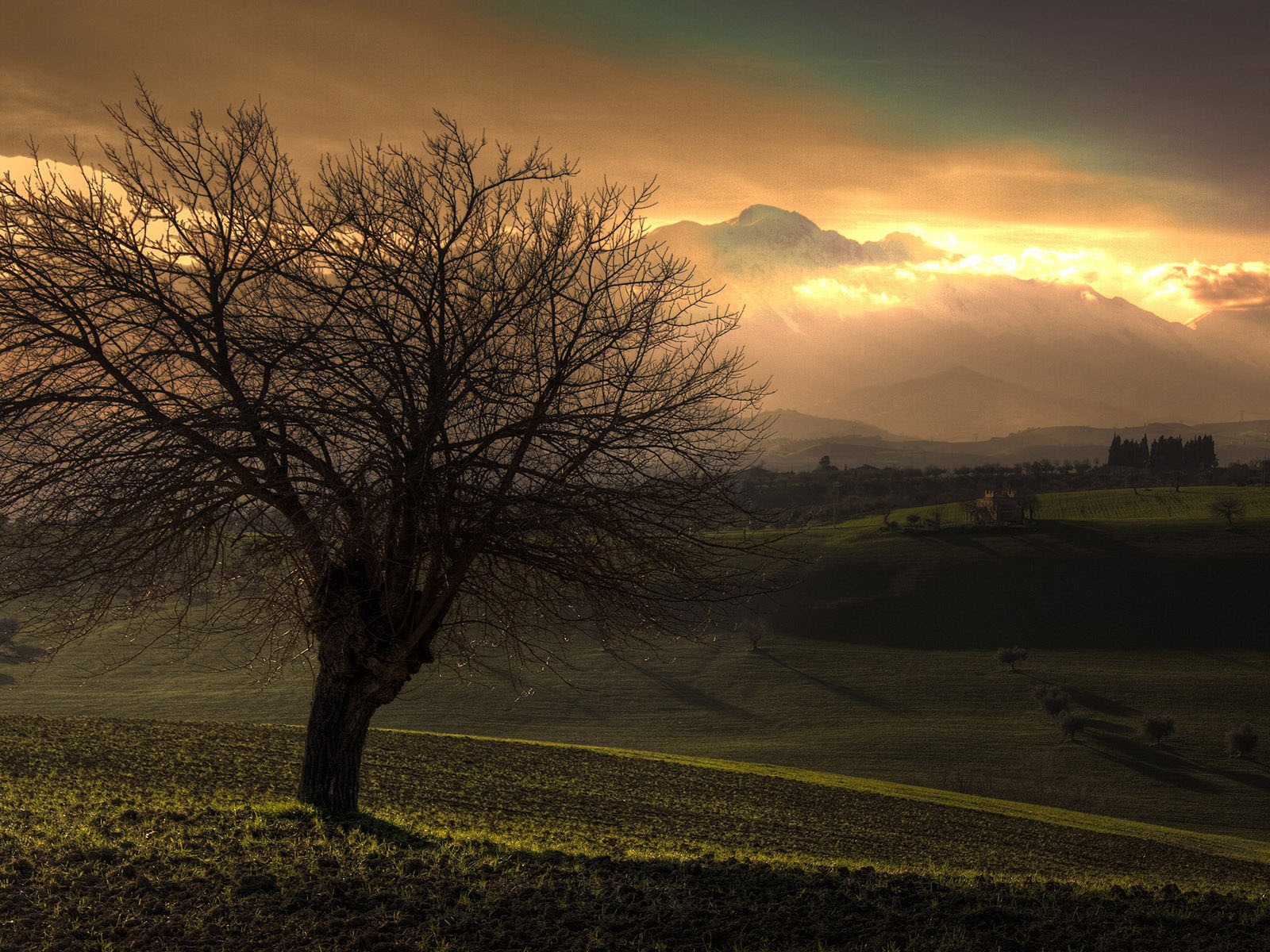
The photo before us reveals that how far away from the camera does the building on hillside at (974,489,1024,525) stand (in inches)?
4606

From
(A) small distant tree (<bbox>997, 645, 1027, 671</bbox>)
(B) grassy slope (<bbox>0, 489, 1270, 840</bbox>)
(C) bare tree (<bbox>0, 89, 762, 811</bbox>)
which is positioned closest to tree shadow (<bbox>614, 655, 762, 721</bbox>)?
(B) grassy slope (<bbox>0, 489, 1270, 840</bbox>)

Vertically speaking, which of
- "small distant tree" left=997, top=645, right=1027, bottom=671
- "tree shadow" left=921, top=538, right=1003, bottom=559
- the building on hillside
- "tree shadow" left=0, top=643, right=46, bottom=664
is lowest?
"tree shadow" left=0, top=643, right=46, bottom=664

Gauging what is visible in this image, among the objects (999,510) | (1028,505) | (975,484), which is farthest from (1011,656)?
(975,484)

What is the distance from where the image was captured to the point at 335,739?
12.9 m

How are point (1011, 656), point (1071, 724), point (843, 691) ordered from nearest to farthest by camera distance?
point (1071, 724) < point (843, 691) < point (1011, 656)

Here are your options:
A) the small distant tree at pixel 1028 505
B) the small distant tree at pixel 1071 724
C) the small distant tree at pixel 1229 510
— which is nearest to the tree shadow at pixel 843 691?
the small distant tree at pixel 1071 724

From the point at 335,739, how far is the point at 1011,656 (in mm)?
79180

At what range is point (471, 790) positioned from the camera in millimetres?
24453

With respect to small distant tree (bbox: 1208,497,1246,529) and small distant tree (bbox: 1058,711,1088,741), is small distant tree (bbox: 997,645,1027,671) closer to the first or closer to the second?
small distant tree (bbox: 1058,711,1088,741)

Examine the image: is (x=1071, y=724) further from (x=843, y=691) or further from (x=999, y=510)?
(x=999, y=510)

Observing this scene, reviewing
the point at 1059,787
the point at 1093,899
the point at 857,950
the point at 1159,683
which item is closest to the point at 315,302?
the point at 857,950

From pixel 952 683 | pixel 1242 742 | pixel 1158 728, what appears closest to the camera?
pixel 1242 742

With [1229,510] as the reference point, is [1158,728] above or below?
below

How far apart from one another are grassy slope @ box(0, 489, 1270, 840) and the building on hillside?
4762 mm
